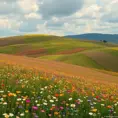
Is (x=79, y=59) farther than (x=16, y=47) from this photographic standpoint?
No

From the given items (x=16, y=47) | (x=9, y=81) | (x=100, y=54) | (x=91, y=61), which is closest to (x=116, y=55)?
(x=100, y=54)

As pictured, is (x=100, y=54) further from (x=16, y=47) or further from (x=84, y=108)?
(x=84, y=108)

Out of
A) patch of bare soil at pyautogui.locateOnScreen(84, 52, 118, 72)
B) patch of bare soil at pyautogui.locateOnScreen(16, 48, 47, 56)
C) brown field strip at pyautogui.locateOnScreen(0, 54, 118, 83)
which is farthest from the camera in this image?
patch of bare soil at pyautogui.locateOnScreen(16, 48, 47, 56)

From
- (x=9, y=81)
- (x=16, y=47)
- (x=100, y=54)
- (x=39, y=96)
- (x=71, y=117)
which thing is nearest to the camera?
(x=71, y=117)

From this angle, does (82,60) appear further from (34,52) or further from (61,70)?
(34,52)

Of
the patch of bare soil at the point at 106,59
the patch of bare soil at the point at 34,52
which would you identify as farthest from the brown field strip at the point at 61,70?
the patch of bare soil at the point at 34,52

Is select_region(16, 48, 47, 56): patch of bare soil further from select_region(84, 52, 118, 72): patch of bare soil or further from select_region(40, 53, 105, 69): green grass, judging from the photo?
select_region(40, 53, 105, 69): green grass

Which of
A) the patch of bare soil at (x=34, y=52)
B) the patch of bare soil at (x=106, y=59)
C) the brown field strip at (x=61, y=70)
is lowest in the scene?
the patch of bare soil at (x=34, y=52)

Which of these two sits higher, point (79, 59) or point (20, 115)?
point (20, 115)

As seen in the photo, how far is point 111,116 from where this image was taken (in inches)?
293

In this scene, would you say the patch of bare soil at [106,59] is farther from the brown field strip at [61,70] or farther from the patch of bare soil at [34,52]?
the brown field strip at [61,70]

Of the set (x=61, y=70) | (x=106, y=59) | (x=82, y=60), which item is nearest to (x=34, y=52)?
(x=106, y=59)

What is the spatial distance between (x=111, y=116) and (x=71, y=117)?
3.44 feet

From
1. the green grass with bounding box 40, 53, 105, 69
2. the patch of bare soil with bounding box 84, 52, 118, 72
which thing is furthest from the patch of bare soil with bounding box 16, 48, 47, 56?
the green grass with bounding box 40, 53, 105, 69
